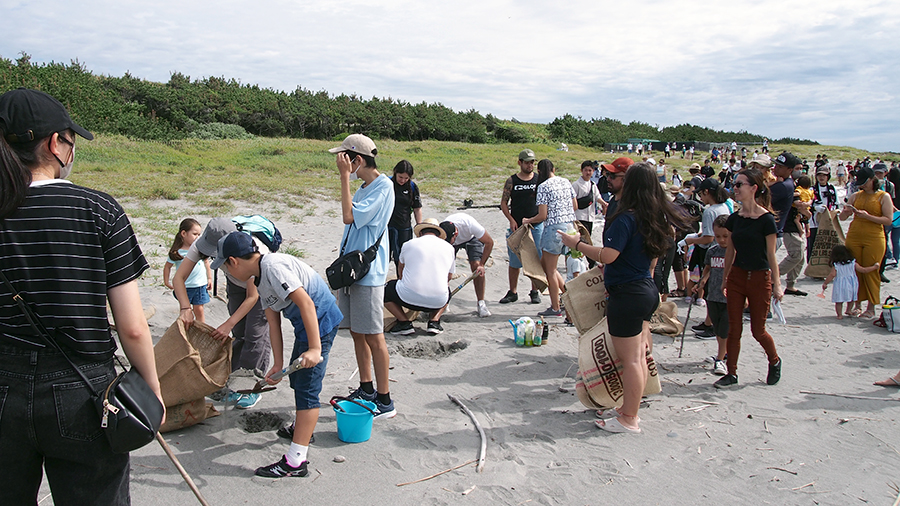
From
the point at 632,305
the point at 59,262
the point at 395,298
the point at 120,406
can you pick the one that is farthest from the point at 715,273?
the point at 59,262

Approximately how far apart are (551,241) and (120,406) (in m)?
5.39

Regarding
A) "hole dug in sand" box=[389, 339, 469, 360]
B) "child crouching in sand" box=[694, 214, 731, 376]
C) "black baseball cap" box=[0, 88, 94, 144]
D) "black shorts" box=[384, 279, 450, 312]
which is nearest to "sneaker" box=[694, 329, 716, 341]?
"child crouching in sand" box=[694, 214, 731, 376]

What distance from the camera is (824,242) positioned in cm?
866

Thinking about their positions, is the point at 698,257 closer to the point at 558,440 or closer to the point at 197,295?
the point at 558,440

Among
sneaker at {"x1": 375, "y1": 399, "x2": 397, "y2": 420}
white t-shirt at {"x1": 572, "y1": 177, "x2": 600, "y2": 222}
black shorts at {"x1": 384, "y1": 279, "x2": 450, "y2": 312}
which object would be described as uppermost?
white t-shirt at {"x1": 572, "y1": 177, "x2": 600, "y2": 222}

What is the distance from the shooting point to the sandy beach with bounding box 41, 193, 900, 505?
136 inches

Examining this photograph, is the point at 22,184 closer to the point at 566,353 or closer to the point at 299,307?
the point at 299,307

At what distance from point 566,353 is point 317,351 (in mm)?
3255

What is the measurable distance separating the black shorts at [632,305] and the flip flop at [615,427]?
0.70m

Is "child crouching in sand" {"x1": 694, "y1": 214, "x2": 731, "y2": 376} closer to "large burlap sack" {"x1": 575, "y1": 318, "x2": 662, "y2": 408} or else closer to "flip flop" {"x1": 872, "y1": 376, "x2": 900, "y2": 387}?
"flip flop" {"x1": 872, "y1": 376, "x2": 900, "y2": 387}

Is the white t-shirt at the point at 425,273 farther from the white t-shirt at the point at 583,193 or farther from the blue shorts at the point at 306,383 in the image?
the white t-shirt at the point at 583,193

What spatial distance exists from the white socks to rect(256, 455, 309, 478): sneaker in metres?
0.02

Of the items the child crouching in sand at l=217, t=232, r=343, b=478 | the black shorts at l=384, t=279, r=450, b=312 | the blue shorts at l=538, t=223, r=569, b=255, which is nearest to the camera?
the child crouching in sand at l=217, t=232, r=343, b=478

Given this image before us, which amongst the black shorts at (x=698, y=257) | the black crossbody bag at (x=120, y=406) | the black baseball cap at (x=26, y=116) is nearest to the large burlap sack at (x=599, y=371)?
the black crossbody bag at (x=120, y=406)
